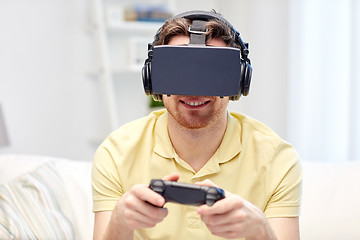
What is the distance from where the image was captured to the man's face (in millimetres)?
1104

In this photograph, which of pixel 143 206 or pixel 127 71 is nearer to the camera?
pixel 143 206

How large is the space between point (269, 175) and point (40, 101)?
5.93 ft

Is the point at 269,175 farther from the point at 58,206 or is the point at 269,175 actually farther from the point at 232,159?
the point at 58,206

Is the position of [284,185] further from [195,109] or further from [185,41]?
[185,41]

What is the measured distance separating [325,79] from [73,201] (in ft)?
5.23

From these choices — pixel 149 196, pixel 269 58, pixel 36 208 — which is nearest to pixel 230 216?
pixel 149 196

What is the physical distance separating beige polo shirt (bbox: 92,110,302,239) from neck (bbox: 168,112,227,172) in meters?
0.02

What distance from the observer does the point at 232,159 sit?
1225mm

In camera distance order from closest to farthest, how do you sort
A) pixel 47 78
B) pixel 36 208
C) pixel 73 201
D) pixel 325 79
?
pixel 36 208
pixel 73 201
pixel 325 79
pixel 47 78

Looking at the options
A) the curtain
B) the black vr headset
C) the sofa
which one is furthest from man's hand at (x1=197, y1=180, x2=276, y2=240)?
the curtain

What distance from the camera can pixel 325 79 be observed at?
2.47m

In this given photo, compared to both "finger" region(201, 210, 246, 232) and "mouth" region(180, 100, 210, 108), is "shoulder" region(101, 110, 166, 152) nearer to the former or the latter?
"mouth" region(180, 100, 210, 108)

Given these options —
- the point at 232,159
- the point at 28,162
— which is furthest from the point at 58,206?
the point at 232,159

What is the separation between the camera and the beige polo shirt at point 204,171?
119 centimetres
